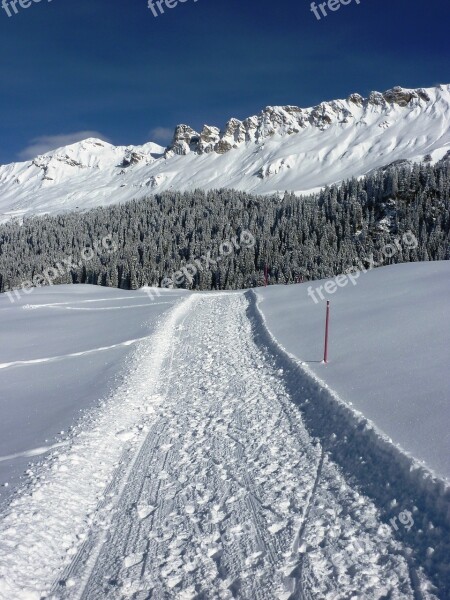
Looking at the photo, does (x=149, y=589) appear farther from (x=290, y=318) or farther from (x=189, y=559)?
(x=290, y=318)

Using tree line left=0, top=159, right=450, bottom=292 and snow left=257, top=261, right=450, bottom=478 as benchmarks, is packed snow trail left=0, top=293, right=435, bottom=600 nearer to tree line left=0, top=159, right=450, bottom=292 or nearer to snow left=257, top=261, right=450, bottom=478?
snow left=257, top=261, right=450, bottom=478

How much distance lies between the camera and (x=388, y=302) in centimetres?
1612

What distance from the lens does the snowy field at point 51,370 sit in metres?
7.80

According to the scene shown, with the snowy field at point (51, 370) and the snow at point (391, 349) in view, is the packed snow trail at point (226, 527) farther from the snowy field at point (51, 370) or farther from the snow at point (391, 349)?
the snowy field at point (51, 370)

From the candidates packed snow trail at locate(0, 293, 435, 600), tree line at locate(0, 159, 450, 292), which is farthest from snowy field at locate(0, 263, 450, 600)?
tree line at locate(0, 159, 450, 292)

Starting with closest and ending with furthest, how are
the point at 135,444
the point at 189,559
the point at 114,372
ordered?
1. the point at 189,559
2. the point at 135,444
3. the point at 114,372

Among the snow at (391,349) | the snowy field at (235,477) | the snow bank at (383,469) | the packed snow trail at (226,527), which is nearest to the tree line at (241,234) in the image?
the snow at (391,349)

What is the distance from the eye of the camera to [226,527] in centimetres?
471

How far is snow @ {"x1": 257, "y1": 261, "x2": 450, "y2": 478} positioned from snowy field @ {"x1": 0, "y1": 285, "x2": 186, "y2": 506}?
608 cm

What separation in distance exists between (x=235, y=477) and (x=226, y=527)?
1068mm

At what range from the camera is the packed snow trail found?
3.91m

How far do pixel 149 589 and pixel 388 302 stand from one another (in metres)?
14.7

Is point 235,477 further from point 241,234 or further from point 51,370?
point 241,234

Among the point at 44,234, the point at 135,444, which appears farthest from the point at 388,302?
the point at 44,234
